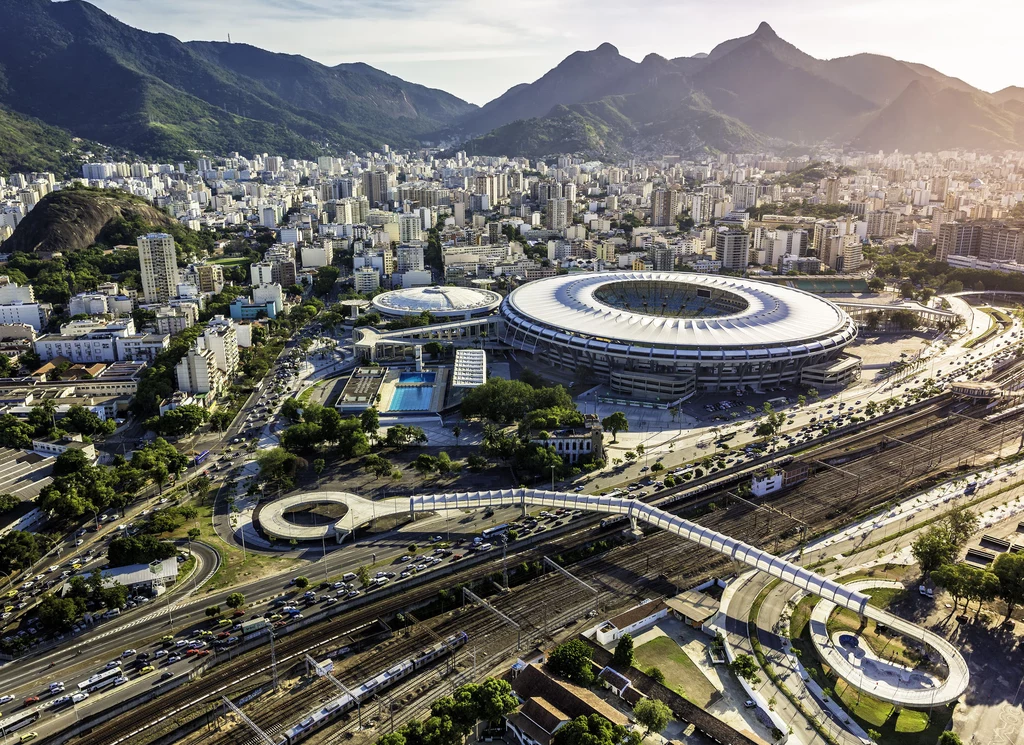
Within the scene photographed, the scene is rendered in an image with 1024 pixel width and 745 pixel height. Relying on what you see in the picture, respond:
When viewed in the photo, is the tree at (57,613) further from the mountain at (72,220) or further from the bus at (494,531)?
the mountain at (72,220)

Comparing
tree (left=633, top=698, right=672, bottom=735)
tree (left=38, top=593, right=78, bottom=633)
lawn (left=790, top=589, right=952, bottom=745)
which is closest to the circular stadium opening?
lawn (left=790, top=589, right=952, bottom=745)

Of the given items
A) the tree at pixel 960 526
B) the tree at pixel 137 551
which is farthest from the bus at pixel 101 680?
the tree at pixel 960 526

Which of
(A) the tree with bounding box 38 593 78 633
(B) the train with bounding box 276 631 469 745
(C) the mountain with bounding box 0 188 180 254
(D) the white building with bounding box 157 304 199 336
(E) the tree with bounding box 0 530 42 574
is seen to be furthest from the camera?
(C) the mountain with bounding box 0 188 180 254

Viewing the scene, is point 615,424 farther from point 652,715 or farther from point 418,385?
point 652,715

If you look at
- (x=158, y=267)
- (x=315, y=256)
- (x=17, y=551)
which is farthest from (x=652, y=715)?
(x=315, y=256)

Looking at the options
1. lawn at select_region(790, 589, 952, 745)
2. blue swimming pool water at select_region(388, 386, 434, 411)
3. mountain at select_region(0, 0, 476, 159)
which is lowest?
lawn at select_region(790, 589, 952, 745)

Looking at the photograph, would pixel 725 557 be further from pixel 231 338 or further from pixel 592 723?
pixel 231 338

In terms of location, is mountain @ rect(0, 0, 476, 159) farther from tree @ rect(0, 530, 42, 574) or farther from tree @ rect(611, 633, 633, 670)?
tree @ rect(611, 633, 633, 670)
